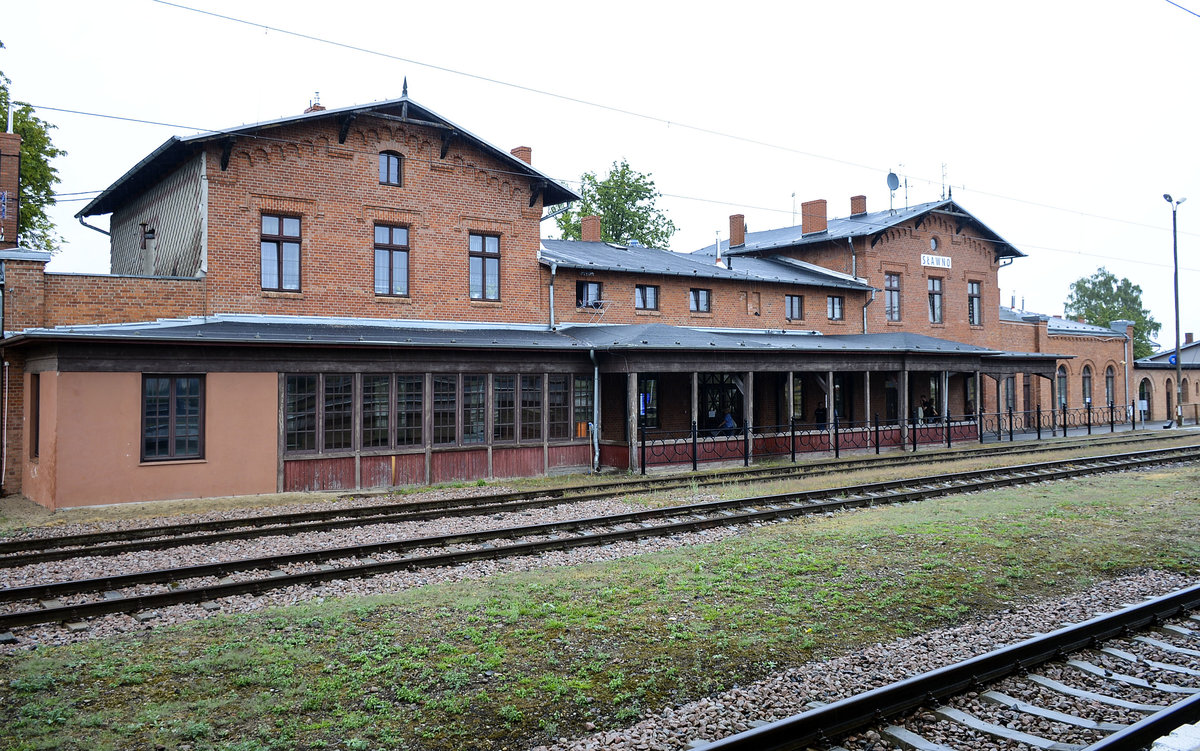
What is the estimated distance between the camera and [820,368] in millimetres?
24531

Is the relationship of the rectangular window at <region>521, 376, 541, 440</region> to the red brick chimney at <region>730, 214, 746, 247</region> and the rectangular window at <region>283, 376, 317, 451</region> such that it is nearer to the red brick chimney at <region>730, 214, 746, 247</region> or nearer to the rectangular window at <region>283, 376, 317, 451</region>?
the rectangular window at <region>283, 376, 317, 451</region>

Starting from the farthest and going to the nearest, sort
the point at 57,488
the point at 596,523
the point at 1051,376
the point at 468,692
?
the point at 1051,376, the point at 57,488, the point at 596,523, the point at 468,692

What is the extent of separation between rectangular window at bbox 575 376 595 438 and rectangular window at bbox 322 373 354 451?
19.3 ft

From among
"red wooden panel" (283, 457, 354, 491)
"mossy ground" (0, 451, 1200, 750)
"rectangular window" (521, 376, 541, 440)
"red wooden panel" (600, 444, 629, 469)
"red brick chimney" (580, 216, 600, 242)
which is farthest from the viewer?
"red brick chimney" (580, 216, 600, 242)

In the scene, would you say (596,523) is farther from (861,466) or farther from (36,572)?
(861,466)

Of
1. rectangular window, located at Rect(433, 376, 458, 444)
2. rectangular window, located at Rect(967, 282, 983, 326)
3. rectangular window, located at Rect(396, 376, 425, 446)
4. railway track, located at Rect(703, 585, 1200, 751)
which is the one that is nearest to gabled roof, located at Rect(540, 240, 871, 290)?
rectangular window, located at Rect(433, 376, 458, 444)

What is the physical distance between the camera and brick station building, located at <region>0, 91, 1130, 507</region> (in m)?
14.9

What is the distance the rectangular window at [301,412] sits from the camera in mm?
16172

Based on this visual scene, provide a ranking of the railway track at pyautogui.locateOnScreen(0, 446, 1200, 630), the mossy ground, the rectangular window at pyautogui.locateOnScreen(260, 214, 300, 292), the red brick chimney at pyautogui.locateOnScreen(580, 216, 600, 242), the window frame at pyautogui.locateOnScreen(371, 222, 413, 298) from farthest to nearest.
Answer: the red brick chimney at pyautogui.locateOnScreen(580, 216, 600, 242) < the window frame at pyautogui.locateOnScreen(371, 222, 413, 298) < the rectangular window at pyautogui.locateOnScreen(260, 214, 300, 292) < the railway track at pyautogui.locateOnScreen(0, 446, 1200, 630) < the mossy ground

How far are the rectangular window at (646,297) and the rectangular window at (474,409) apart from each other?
787 centimetres

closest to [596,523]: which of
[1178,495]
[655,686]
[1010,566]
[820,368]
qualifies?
[1010,566]

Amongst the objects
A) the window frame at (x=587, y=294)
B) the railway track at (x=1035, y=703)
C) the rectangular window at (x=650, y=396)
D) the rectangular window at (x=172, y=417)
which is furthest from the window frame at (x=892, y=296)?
A: the railway track at (x=1035, y=703)

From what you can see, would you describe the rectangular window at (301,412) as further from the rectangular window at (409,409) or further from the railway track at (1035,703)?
the railway track at (1035,703)

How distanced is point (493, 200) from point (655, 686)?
1746 centimetres
